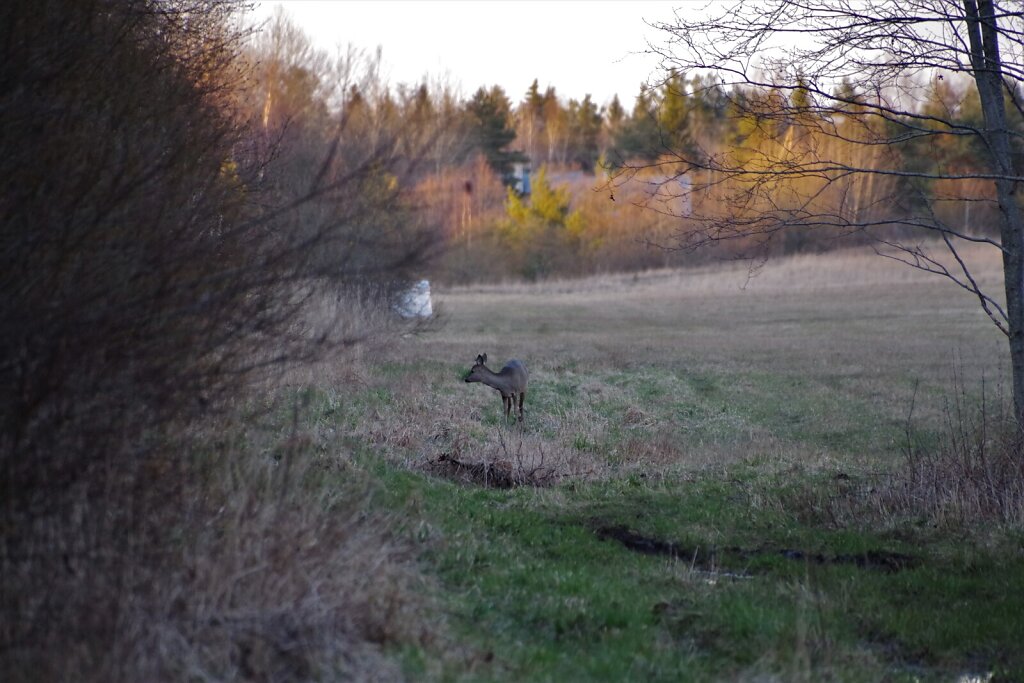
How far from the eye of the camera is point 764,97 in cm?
1150

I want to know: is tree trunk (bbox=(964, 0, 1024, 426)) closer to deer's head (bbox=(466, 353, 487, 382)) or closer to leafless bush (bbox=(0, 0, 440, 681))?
leafless bush (bbox=(0, 0, 440, 681))

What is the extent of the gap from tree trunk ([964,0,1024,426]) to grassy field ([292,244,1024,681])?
4.81 ft

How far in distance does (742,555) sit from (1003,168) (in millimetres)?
5773

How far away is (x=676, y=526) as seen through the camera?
→ 1012 cm

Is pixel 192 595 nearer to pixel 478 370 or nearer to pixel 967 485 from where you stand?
pixel 967 485

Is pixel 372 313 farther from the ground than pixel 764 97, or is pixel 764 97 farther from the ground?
pixel 764 97

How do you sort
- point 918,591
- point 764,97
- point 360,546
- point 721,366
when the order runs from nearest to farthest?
point 360,546
point 918,591
point 764,97
point 721,366

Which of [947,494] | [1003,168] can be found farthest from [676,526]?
[1003,168]

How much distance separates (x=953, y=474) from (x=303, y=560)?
7.44 metres

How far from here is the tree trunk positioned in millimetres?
11648

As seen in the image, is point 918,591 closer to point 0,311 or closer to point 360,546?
point 360,546

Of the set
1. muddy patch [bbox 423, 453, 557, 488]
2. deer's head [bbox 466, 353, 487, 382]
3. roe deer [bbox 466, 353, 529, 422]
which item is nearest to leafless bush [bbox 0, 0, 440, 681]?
muddy patch [bbox 423, 453, 557, 488]

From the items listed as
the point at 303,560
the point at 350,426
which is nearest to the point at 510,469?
the point at 350,426

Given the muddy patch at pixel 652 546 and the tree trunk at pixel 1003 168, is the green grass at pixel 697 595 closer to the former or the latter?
the muddy patch at pixel 652 546
